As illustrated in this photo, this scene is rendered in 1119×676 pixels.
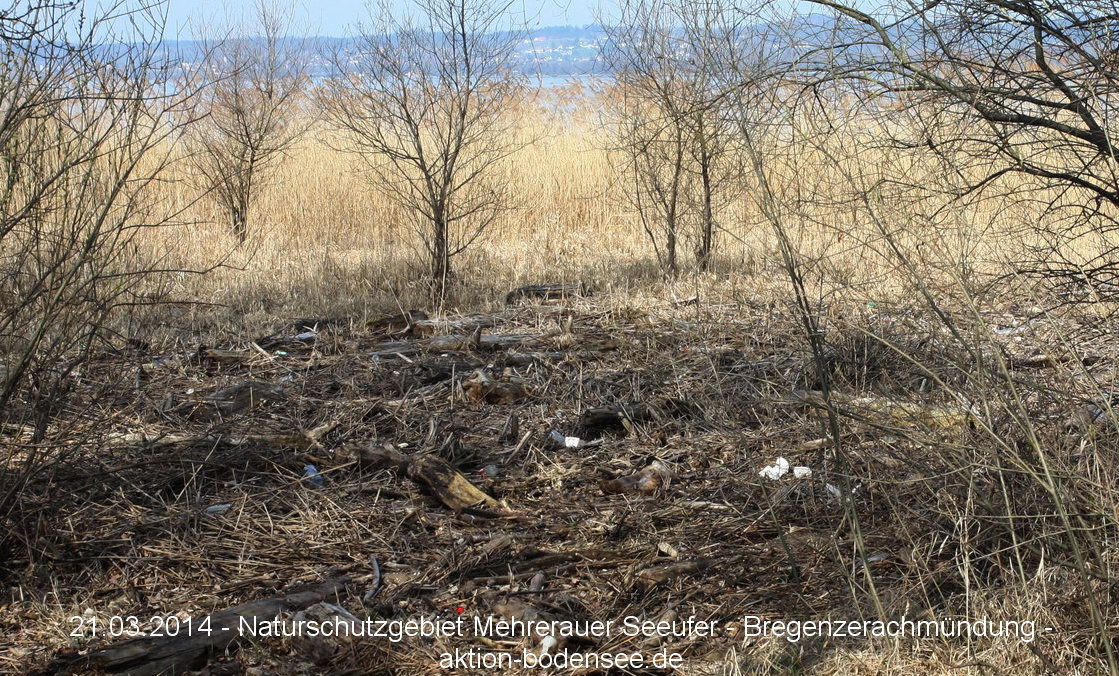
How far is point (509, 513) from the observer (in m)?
3.37

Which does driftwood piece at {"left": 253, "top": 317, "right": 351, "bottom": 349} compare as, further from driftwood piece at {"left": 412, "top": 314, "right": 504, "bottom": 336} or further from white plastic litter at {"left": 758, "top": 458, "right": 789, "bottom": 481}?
white plastic litter at {"left": 758, "top": 458, "right": 789, "bottom": 481}

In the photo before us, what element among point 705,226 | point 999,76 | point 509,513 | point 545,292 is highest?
point 999,76

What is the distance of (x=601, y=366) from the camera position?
16.4 ft

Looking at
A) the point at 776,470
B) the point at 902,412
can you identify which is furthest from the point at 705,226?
the point at 902,412

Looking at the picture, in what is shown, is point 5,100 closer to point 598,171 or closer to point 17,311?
point 17,311

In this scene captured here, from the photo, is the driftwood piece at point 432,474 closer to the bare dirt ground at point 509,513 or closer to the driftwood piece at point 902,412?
the bare dirt ground at point 509,513

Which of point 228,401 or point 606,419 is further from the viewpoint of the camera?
point 228,401

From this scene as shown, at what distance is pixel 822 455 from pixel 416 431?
66.4 inches

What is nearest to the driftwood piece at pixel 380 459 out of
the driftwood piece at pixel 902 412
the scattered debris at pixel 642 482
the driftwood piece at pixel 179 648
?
the scattered debris at pixel 642 482

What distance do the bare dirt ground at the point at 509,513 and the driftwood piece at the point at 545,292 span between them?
85.4 inches

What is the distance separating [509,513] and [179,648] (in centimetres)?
123

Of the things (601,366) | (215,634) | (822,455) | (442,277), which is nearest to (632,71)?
(442,277)

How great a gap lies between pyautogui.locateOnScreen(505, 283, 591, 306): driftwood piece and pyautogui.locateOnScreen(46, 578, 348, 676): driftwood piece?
173 inches

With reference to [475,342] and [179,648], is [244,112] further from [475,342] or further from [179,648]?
[179,648]
